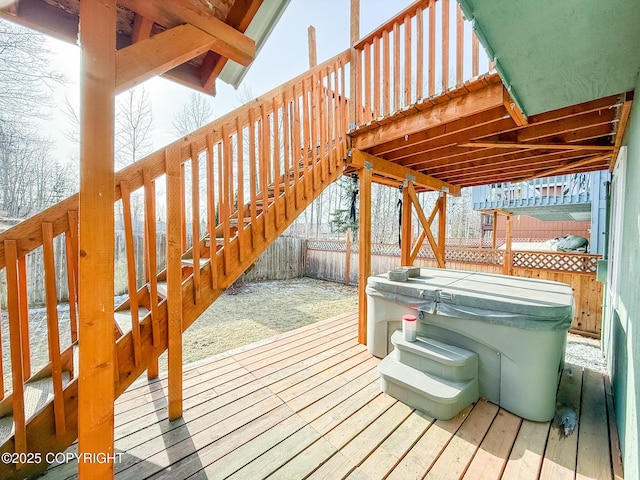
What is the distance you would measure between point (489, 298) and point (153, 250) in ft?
8.84

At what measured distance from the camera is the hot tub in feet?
6.71

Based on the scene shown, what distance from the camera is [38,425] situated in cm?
153

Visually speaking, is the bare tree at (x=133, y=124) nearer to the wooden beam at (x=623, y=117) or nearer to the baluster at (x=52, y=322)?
the baluster at (x=52, y=322)

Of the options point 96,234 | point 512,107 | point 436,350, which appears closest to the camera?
point 96,234

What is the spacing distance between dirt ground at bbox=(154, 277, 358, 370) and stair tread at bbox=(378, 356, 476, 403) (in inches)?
102

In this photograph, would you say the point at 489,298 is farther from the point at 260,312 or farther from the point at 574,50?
the point at 260,312

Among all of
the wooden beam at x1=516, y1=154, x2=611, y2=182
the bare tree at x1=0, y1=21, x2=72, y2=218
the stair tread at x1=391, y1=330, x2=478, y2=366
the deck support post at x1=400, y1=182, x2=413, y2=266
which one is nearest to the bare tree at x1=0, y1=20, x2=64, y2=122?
the bare tree at x1=0, y1=21, x2=72, y2=218

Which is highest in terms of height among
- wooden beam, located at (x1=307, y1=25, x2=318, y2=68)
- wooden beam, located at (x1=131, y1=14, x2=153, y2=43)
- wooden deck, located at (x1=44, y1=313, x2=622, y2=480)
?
wooden beam, located at (x1=307, y1=25, x2=318, y2=68)

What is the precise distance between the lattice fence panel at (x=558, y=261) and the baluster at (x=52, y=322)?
750cm

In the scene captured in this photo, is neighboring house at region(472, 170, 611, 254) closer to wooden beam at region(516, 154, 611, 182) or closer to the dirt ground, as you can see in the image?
wooden beam at region(516, 154, 611, 182)

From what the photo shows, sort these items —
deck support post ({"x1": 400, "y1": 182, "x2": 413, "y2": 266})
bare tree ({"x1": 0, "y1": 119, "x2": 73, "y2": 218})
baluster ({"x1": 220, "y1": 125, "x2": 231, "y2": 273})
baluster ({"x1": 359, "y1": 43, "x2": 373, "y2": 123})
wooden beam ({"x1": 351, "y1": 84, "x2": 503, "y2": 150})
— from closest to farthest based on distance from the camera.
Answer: baluster ({"x1": 220, "y1": 125, "x2": 231, "y2": 273}), wooden beam ({"x1": 351, "y1": 84, "x2": 503, "y2": 150}), baluster ({"x1": 359, "y1": 43, "x2": 373, "y2": 123}), deck support post ({"x1": 400, "y1": 182, "x2": 413, "y2": 266}), bare tree ({"x1": 0, "y1": 119, "x2": 73, "y2": 218})

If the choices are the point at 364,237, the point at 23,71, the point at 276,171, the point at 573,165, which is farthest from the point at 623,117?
the point at 23,71

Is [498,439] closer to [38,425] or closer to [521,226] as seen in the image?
[38,425]

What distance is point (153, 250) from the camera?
6.44ft
